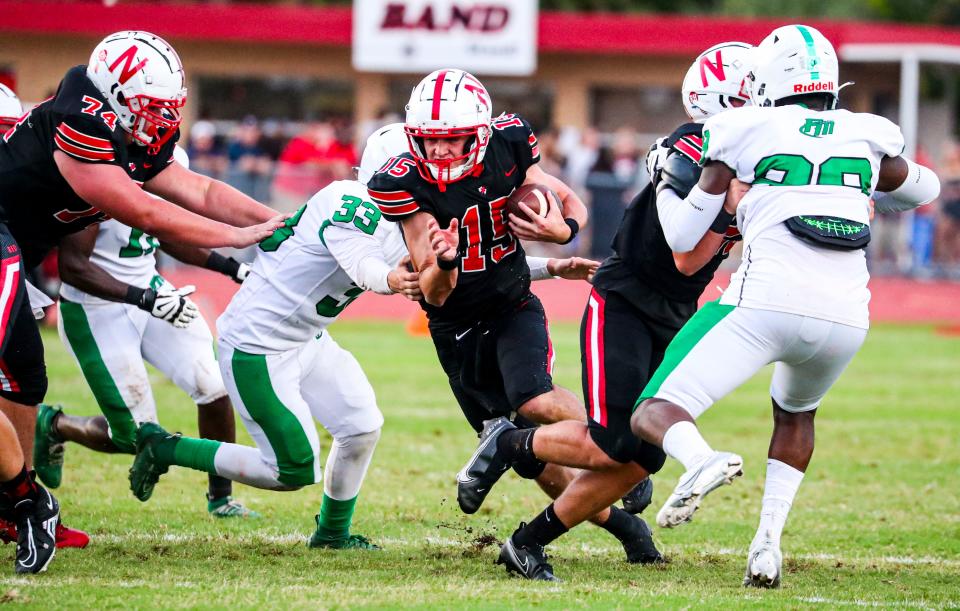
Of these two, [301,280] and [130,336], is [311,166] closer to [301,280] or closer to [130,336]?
[130,336]

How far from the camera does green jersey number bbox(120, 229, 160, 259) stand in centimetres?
645

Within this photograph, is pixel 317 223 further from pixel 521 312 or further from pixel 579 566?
pixel 579 566

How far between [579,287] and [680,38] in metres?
5.77

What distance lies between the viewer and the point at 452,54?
785 inches

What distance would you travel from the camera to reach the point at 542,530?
4949 millimetres

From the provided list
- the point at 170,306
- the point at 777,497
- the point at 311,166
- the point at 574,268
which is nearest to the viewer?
the point at 777,497

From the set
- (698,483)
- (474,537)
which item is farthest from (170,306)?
(698,483)

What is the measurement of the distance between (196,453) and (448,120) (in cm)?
181

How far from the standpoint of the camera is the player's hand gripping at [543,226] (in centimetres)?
494

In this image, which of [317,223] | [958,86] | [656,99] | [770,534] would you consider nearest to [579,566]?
[770,534]

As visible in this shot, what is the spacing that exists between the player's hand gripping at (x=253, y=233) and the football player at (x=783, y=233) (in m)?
1.65

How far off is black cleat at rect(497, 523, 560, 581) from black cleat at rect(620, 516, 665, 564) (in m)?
0.49

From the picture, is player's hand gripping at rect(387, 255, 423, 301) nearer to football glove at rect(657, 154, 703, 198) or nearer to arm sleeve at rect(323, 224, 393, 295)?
arm sleeve at rect(323, 224, 393, 295)

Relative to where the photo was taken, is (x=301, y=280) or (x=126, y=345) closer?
(x=301, y=280)
